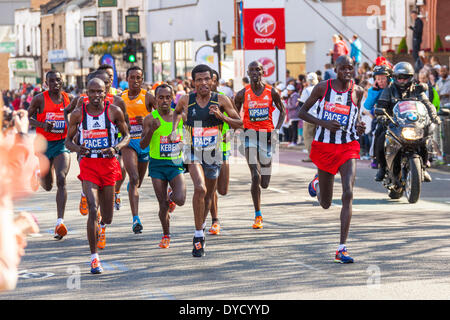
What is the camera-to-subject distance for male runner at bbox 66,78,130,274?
931 centimetres

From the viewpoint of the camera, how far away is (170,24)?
189 ft

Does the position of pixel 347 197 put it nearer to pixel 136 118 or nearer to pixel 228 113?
pixel 228 113

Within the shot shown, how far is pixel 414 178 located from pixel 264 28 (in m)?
17.1

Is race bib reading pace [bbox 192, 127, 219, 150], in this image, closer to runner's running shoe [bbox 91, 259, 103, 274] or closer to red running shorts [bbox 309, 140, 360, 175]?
red running shorts [bbox 309, 140, 360, 175]

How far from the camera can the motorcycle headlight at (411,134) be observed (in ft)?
45.7

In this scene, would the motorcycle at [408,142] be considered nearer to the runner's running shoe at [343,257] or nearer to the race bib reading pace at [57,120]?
the race bib reading pace at [57,120]

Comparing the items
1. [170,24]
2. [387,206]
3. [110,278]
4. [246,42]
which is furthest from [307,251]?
[170,24]

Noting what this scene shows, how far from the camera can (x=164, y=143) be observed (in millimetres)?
10469

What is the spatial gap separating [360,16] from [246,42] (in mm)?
20005

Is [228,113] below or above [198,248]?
above

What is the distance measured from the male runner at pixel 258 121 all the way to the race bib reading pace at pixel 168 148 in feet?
5.59

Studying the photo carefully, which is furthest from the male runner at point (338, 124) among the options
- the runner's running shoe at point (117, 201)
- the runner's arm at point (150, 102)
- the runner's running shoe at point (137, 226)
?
the runner's running shoe at point (117, 201)

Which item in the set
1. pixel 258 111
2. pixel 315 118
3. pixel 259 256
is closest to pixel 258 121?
pixel 258 111
